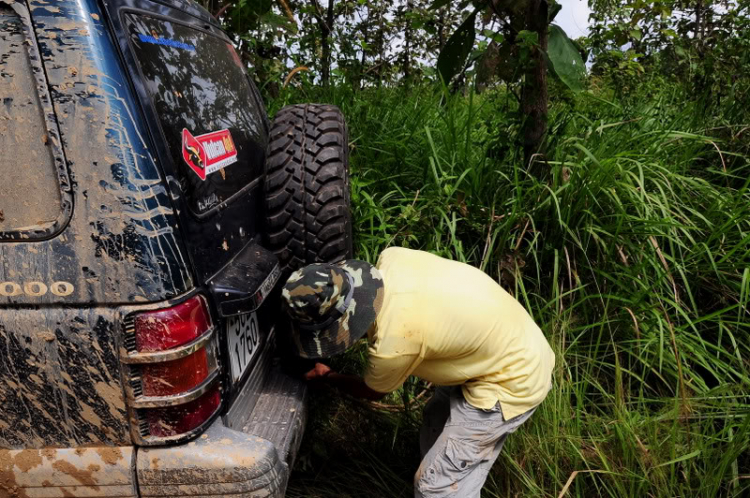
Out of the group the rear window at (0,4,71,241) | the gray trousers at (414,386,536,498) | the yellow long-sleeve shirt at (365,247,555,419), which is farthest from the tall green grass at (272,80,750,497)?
the rear window at (0,4,71,241)

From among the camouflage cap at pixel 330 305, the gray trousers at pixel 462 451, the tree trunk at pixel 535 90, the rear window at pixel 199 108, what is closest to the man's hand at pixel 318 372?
the camouflage cap at pixel 330 305

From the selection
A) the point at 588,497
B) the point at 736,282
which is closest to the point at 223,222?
the point at 588,497

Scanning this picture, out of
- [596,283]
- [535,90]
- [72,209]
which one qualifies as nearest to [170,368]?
[72,209]

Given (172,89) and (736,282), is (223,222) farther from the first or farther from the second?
(736,282)

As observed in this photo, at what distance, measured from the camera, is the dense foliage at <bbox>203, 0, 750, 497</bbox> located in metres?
2.26

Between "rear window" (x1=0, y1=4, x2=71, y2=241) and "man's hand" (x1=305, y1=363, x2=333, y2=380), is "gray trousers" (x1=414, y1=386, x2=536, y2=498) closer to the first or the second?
"man's hand" (x1=305, y1=363, x2=333, y2=380)

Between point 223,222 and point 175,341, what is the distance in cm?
44

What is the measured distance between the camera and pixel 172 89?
5.38 feet

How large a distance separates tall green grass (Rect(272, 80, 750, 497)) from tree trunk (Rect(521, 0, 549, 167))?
93 mm

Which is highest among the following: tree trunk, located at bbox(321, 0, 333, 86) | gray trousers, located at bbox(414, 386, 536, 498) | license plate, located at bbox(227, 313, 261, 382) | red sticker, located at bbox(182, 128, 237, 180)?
tree trunk, located at bbox(321, 0, 333, 86)

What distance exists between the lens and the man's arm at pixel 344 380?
218cm

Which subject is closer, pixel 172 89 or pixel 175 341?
pixel 175 341

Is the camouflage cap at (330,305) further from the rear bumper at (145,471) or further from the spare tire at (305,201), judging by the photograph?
the rear bumper at (145,471)

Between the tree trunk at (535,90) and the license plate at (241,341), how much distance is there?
179 cm
